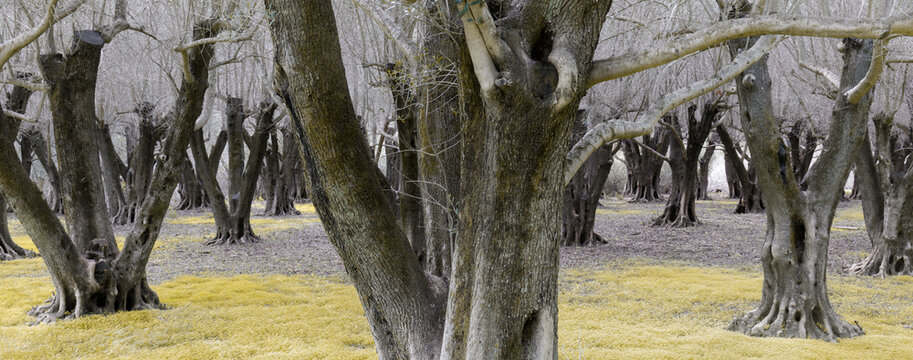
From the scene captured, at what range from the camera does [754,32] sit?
2.44 meters

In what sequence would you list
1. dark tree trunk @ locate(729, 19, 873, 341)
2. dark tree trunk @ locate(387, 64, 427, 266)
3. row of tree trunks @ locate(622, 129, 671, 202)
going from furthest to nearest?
row of tree trunks @ locate(622, 129, 671, 202), dark tree trunk @ locate(387, 64, 427, 266), dark tree trunk @ locate(729, 19, 873, 341)

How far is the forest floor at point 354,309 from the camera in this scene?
462 cm

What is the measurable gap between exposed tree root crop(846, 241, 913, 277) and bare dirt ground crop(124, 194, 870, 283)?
450 mm

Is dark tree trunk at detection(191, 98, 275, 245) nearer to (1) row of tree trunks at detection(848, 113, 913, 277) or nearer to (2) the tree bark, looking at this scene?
(2) the tree bark

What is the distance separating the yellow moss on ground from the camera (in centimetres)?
458

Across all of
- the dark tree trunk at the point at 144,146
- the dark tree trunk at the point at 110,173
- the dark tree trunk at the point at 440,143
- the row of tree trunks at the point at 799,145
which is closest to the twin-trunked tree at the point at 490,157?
the dark tree trunk at the point at 440,143

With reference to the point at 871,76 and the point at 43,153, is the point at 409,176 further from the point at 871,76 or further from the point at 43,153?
the point at 43,153

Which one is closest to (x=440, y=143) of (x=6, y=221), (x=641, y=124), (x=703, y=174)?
(x=641, y=124)

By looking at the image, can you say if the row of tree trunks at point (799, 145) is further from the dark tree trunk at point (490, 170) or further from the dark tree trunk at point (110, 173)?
the dark tree trunk at point (110, 173)

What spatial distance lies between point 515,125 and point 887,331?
459 centimetres

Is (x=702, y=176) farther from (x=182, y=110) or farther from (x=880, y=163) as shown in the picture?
(x=182, y=110)

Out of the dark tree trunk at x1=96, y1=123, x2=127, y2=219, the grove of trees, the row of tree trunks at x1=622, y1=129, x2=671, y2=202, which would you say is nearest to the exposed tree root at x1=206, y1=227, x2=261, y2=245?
the grove of trees

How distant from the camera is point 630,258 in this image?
377 inches

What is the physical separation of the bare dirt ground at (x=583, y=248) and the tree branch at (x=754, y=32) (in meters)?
6.17
